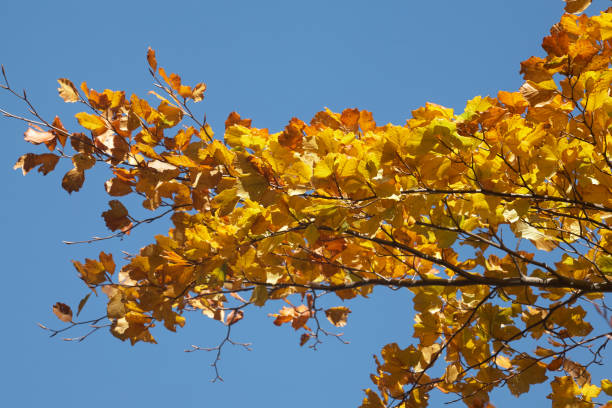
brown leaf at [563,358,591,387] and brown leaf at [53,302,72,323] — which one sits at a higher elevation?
brown leaf at [53,302,72,323]

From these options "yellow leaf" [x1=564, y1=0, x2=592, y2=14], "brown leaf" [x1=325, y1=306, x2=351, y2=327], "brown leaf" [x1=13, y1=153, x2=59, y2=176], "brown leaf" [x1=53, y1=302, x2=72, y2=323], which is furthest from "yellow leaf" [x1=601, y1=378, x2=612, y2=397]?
"brown leaf" [x1=13, y1=153, x2=59, y2=176]

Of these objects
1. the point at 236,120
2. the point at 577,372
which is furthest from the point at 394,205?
the point at 577,372

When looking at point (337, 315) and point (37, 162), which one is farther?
point (337, 315)

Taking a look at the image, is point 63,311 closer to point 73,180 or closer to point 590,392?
point 73,180

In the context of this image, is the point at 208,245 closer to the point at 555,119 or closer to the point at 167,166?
the point at 167,166

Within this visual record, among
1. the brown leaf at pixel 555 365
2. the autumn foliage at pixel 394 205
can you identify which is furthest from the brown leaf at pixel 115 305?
the brown leaf at pixel 555 365

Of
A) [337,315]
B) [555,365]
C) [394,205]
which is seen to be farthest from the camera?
[337,315]

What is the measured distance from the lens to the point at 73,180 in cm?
200

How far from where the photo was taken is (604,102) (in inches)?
67.3

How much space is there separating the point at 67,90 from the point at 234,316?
4.09ft

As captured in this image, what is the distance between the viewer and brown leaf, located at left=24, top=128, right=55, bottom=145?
2033mm

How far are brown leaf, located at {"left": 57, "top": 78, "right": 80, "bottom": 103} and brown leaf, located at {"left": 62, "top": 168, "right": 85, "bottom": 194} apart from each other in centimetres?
26

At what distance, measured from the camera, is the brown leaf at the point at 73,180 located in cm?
199

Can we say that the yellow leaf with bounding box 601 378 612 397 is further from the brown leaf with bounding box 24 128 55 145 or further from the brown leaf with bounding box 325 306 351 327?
the brown leaf with bounding box 24 128 55 145
